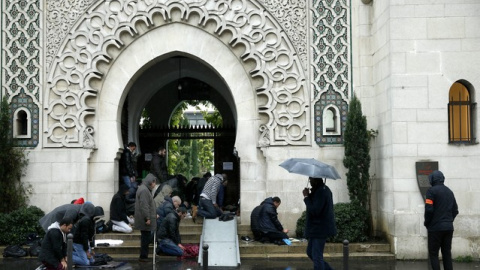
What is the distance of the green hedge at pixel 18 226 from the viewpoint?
46.4 feet

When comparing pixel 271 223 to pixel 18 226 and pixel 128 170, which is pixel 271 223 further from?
pixel 18 226

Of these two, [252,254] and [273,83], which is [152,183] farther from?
[273,83]

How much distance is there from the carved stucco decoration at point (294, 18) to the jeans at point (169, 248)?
17.2 feet

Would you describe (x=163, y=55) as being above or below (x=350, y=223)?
above

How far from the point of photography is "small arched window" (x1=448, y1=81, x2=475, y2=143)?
13.9m

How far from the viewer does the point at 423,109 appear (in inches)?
538

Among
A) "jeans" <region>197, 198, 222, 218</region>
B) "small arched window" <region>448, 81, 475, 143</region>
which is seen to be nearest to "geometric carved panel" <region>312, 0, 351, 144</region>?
"small arched window" <region>448, 81, 475, 143</region>

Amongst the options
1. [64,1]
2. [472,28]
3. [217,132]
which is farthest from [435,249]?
[217,132]

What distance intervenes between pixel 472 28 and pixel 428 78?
4.73 ft

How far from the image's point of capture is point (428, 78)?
13.7 metres

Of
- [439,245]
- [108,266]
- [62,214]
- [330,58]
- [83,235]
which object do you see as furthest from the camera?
[330,58]

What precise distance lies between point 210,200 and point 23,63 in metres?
5.55

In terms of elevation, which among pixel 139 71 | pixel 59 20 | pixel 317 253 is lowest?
pixel 317 253

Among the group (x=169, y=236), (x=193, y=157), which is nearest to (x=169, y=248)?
(x=169, y=236)
